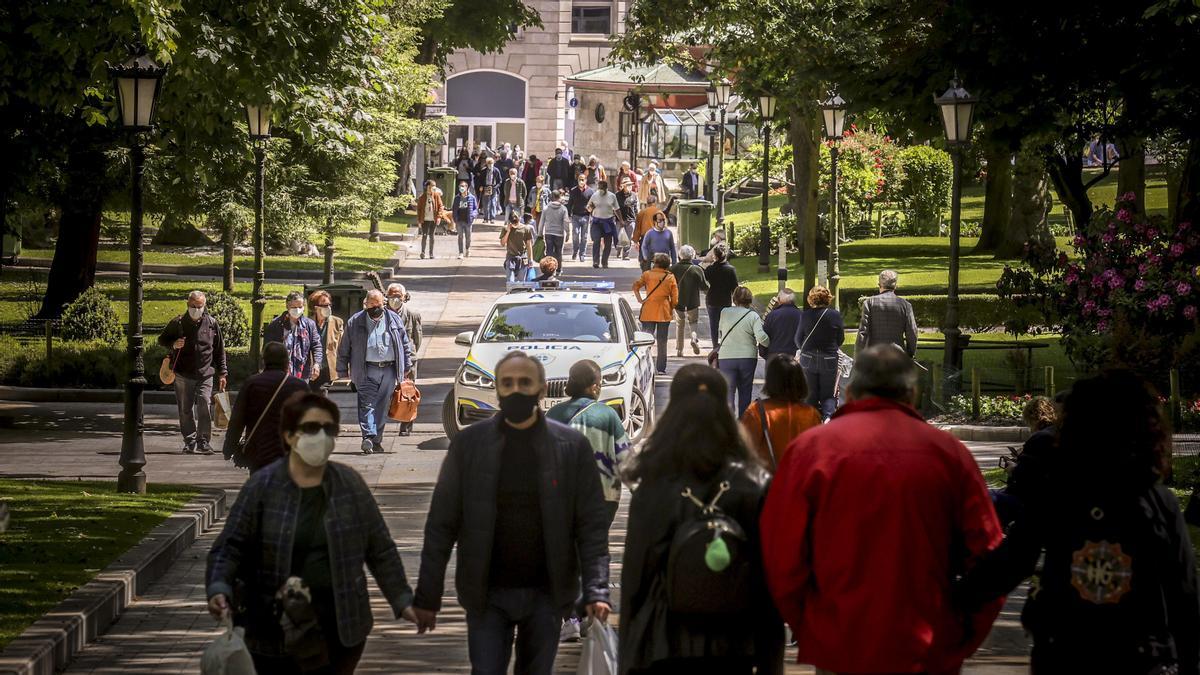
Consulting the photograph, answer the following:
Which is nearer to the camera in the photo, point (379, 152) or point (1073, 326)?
point (1073, 326)

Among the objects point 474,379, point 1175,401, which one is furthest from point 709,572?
point 1175,401

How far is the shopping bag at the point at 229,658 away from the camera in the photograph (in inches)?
235

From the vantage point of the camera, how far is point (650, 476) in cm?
596

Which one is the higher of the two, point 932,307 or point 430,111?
point 430,111

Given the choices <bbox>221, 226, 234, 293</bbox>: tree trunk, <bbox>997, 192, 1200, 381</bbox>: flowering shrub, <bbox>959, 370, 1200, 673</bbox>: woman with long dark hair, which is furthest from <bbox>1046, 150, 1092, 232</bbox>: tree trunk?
<bbox>959, 370, 1200, 673</bbox>: woman with long dark hair

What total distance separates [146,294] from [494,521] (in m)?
26.5

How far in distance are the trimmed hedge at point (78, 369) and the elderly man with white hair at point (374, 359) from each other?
4186 mm

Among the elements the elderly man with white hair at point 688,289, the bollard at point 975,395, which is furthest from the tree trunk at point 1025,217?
the bollard at point 975,395

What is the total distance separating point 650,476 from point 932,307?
24298 millimetres

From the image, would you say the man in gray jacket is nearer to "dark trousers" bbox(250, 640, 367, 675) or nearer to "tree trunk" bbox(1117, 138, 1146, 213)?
"tree trunk" bbox(1117, 138, 1146, 213)

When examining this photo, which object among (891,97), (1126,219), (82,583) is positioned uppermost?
(891,97)

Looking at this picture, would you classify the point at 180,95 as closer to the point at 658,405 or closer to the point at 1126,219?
the point at 658,405

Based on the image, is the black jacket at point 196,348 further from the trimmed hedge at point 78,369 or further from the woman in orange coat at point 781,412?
the woman in orange coat at point 781,412

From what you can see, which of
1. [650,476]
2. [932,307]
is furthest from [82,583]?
[932,307]
